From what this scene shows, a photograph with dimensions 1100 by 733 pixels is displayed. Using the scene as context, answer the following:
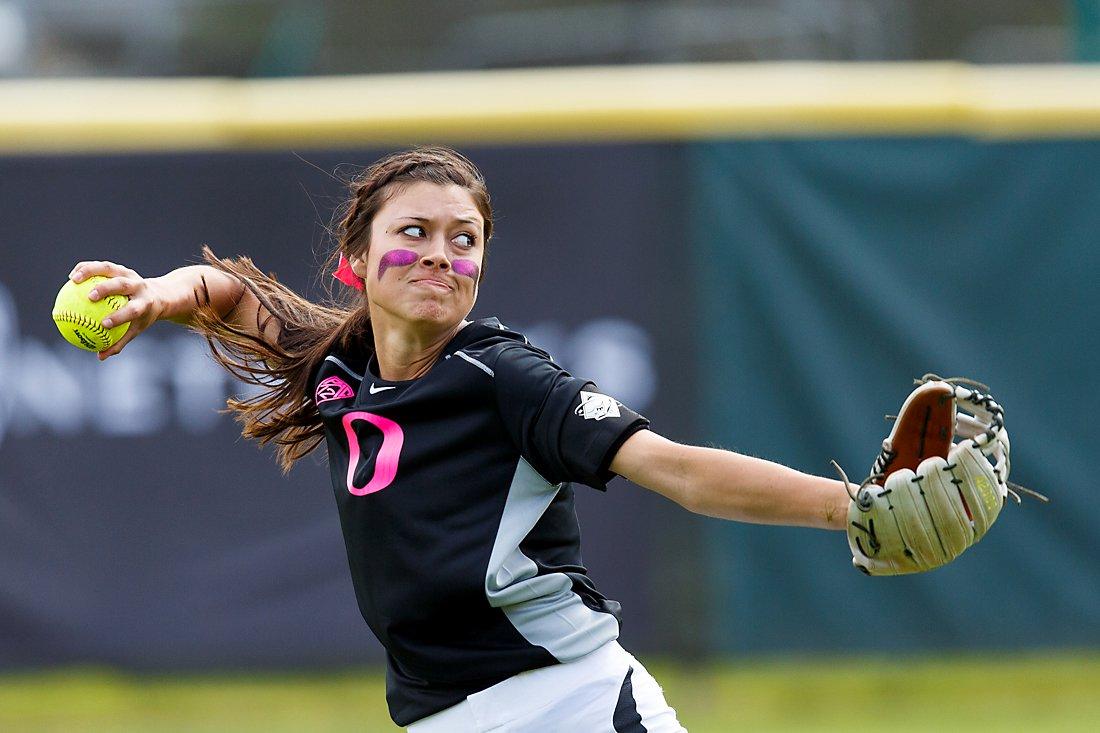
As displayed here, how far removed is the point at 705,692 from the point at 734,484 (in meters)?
4.18

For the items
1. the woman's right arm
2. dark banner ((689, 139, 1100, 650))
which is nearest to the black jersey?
the woman's right arm

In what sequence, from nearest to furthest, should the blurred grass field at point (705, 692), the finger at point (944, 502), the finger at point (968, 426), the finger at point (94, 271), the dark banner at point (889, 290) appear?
the finger at point (944, 502) → the finger at point (968, 426) → the finger at point (94, 271) → the blurred grass field at point (705, 692) → the dark banner at point (889, 290)

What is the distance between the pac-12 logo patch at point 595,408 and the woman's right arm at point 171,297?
1070 millimetres

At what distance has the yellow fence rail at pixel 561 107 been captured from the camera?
6.75 metres

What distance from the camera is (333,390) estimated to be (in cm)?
311

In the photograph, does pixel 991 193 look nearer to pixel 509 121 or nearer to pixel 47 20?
pixel 509 121

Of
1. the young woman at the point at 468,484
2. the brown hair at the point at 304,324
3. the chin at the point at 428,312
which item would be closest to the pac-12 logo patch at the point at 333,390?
the young woman at the point at 468,484

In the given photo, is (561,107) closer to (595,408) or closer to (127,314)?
(127,314)

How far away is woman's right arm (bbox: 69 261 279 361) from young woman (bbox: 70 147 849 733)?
0.01 m

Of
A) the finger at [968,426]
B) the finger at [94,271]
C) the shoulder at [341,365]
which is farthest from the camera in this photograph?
the shoulder at [341,365]

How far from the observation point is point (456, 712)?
281cm

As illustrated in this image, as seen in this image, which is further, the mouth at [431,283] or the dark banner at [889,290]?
the dark banner at [889,290]

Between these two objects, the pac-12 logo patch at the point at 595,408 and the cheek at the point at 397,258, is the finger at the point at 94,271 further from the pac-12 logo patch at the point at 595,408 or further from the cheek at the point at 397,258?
the pac-12 logo patch at the point at 595,408

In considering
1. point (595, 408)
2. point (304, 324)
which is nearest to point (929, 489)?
point (595, 408)
